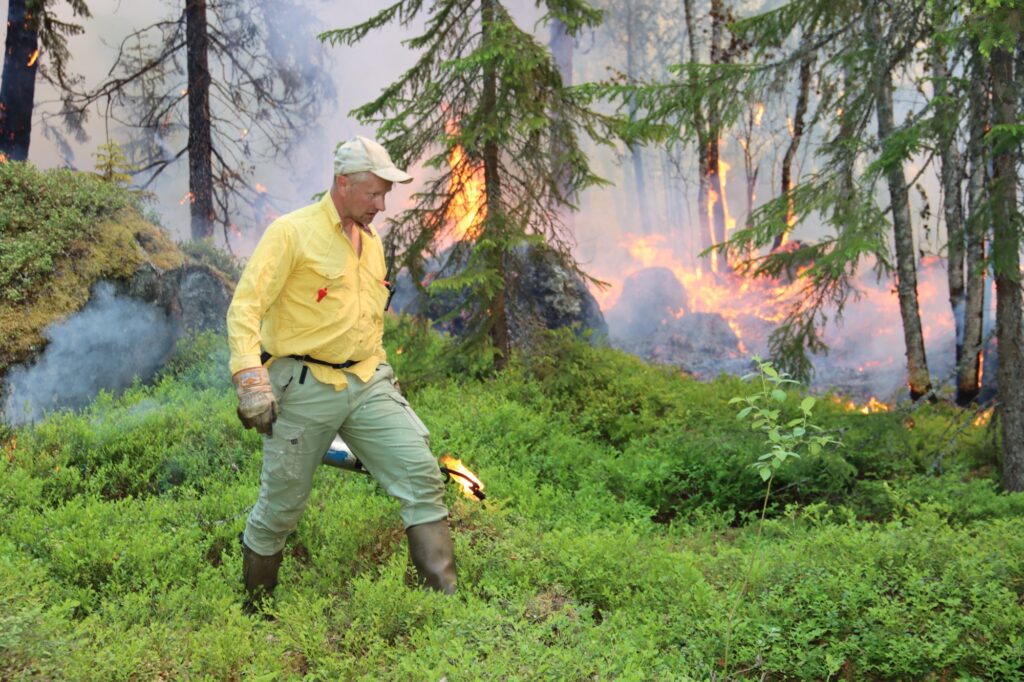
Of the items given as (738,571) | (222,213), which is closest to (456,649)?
(738,571)

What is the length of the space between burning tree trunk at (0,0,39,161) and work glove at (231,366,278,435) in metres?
9.95

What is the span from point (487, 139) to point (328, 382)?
5258 mm

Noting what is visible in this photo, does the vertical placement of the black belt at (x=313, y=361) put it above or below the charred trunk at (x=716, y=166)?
below

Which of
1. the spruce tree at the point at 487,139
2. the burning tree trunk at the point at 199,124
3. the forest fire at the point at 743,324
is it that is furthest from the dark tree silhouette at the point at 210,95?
the forest fire at the point at 743,324

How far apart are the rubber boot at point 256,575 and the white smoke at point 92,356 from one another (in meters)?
4.19

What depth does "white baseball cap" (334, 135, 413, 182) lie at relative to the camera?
4.15 meters

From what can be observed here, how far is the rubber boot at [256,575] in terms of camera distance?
14.3 ft

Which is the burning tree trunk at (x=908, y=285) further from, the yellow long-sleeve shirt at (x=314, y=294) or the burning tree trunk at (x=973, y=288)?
the yellow long-sleeve shirt at (x=314, y=294)

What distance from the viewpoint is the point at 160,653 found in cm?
356

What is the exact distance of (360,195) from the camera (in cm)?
424

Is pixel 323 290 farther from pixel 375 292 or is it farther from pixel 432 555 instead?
pixel 432 555

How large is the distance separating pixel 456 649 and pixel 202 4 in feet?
45.5

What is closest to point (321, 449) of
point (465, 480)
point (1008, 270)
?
point (465, 480)

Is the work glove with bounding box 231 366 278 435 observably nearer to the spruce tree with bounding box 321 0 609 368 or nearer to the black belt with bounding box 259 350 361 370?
the black belt with bounding box 259 350 361 370
